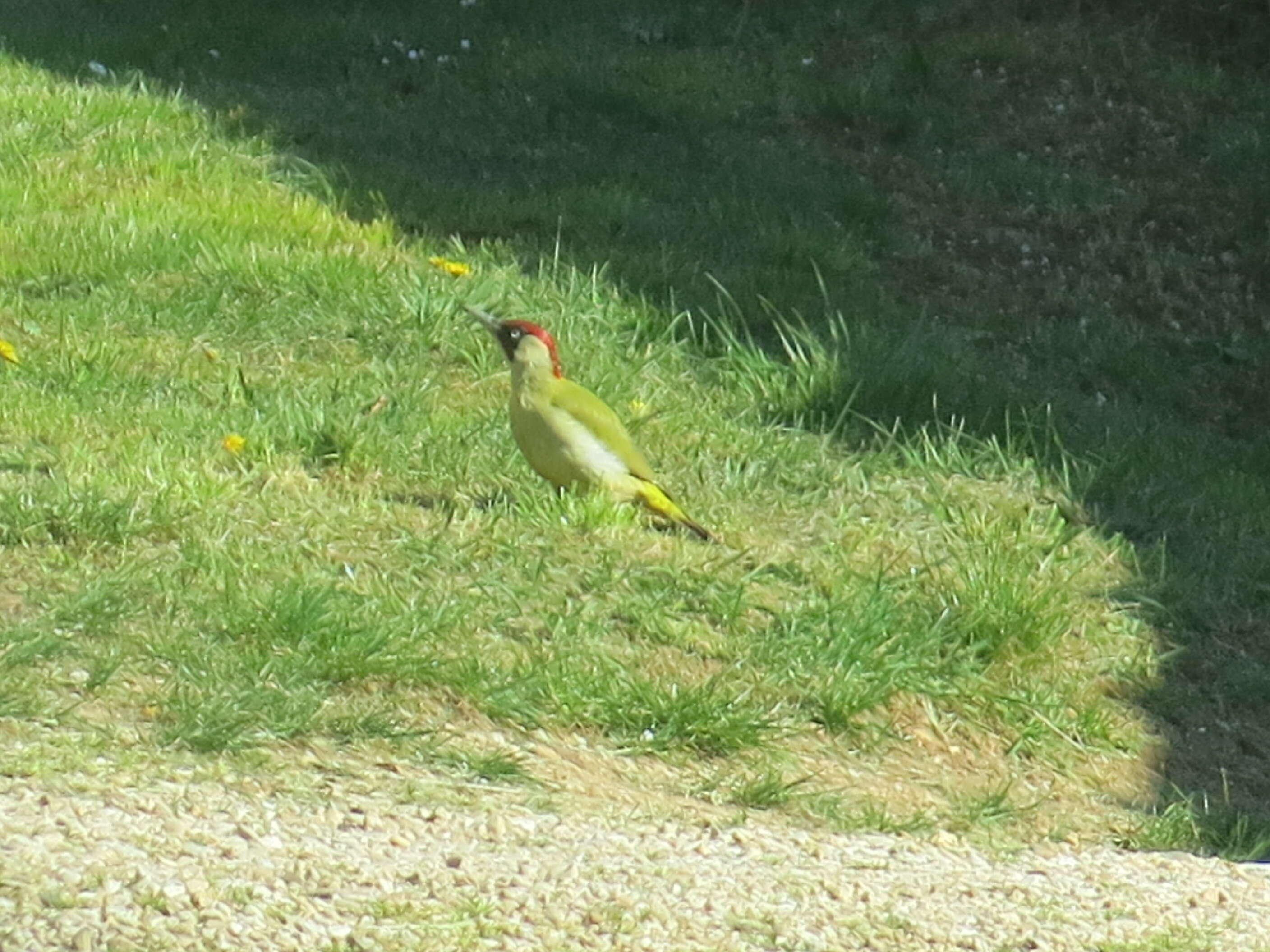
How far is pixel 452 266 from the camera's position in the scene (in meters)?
8.57

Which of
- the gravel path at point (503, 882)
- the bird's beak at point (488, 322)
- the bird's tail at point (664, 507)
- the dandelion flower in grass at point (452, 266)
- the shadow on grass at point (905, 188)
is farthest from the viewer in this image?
the dandelion flower in grass at point (452, 266)

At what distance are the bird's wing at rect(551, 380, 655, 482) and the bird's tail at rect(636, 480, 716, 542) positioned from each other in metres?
0.04

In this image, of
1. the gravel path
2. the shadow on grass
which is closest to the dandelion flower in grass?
the shadow on grass

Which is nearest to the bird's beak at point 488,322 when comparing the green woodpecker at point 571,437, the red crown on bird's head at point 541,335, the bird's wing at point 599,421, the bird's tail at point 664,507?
the red crown on bird's head at point 541,335

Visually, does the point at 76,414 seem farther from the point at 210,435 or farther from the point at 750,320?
the point at 750,320

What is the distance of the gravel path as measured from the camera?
13.6 ft

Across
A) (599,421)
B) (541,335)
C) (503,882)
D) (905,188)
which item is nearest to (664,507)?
(599,421)

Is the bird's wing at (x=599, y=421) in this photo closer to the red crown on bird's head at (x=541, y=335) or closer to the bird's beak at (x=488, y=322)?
the red crown on bird's head at (x=541, y=335)

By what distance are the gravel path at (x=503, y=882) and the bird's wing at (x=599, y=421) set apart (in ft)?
5.39

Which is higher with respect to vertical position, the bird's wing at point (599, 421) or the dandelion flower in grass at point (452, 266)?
the bird's wing at point (599, 421)

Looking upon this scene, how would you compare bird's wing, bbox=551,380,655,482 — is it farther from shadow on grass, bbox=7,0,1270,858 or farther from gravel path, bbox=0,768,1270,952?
gravel path, bbox=0,768,1270,952

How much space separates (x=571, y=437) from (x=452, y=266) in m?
2.21

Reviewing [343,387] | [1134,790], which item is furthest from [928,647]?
[343,387]

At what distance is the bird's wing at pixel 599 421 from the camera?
21.5 ft
